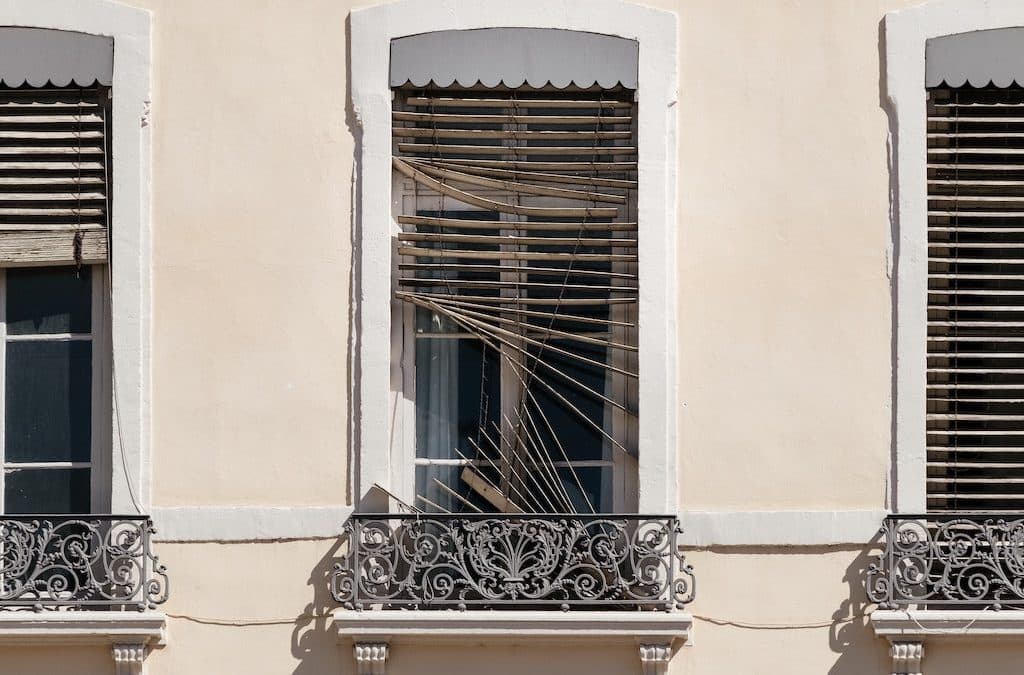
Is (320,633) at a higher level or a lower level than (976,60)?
lower

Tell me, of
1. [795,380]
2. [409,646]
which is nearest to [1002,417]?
[795,380]

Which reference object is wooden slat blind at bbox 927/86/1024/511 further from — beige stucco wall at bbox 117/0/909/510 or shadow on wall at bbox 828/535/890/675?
shadow on wall at bbox 828/535/890/675

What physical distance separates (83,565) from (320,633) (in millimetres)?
1172

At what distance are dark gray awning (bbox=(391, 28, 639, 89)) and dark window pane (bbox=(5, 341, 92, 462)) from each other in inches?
83.2

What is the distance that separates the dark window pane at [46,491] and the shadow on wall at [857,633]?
368 cm

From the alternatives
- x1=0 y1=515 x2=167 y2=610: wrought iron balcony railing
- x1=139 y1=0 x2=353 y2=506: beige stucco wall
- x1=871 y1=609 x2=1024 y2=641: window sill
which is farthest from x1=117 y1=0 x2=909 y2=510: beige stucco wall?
x1=871 y1=609 x2=1024 y2=641: window sill

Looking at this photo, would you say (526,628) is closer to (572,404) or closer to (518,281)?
(572,404)

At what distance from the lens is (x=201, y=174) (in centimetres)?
1000

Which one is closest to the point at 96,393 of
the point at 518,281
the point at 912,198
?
the point at 518,281

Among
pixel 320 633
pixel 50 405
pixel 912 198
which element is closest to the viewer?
pixel 320 633

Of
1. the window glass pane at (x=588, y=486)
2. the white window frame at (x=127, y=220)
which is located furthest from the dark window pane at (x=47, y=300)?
the window glass pane at (x=588, y=486)

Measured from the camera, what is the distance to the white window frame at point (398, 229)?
9820 mm

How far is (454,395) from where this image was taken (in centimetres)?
1012

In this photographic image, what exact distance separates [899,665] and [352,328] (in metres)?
3.03
